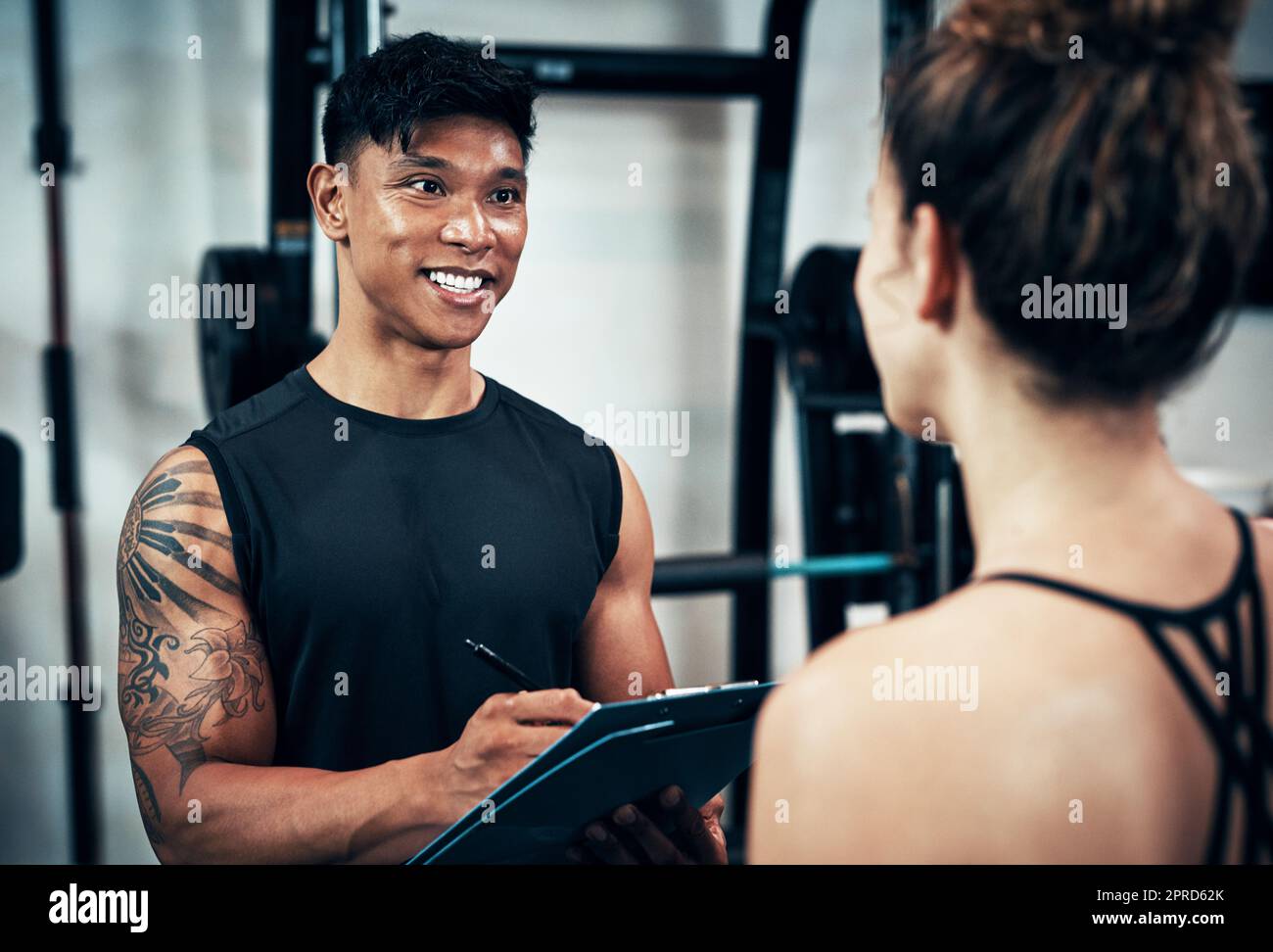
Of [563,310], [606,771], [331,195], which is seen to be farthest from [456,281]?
[563,310]

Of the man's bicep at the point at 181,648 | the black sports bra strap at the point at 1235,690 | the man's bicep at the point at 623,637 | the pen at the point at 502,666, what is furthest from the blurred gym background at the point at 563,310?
the black sports bra strap at the point at 1235,690


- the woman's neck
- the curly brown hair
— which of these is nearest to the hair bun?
the curly brown hair

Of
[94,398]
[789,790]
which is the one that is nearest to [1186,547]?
[789,790]

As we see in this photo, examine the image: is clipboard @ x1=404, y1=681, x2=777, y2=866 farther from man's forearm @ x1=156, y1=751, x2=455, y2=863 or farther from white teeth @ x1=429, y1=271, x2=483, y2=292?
white teeth @ x1=429, y1=271, x2=483, y2=292

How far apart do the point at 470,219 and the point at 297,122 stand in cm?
85

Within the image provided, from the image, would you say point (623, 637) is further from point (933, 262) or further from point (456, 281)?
point (933, 262)

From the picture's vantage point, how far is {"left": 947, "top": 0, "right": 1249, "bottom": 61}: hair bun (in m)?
0.74

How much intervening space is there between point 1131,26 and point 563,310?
1.88 meters

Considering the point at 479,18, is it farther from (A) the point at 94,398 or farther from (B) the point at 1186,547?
(B) the point at 1186,547

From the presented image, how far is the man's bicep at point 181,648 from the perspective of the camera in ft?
3.97

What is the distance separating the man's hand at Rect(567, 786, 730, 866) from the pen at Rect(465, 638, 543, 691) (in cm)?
17

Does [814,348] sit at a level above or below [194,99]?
below

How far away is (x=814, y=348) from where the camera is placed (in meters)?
2.32

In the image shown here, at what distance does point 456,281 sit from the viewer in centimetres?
137
